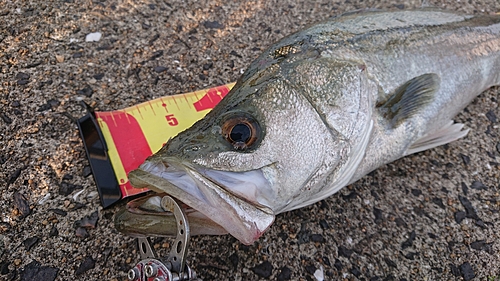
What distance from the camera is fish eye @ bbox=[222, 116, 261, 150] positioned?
52.6 inches

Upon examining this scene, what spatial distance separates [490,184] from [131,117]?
6.94 feet

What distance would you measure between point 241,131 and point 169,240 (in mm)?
690

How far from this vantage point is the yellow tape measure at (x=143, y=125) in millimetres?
1959

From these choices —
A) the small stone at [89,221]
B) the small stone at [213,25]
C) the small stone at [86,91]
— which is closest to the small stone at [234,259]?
the small stone at [89,221]

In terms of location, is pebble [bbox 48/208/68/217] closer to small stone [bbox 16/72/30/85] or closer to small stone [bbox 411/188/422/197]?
small stone [bbox 16/72/30/85]

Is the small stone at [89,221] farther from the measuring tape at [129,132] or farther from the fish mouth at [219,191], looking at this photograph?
the fish mouth at [219,191]

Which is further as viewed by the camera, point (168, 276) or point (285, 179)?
point (285, 179)

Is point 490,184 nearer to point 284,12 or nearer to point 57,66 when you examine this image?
point 284,12

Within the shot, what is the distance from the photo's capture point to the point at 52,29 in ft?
8.38

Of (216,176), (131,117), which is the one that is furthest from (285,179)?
(131,117)

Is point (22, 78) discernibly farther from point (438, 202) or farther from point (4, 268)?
point (438, 202)

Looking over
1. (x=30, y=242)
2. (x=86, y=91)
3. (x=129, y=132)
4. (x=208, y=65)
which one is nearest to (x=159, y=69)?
(x=208, y=65)

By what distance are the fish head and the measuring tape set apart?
0.64 meters

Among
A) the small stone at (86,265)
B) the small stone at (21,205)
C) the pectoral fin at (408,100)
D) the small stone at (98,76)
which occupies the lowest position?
the small stone at (21,205)
